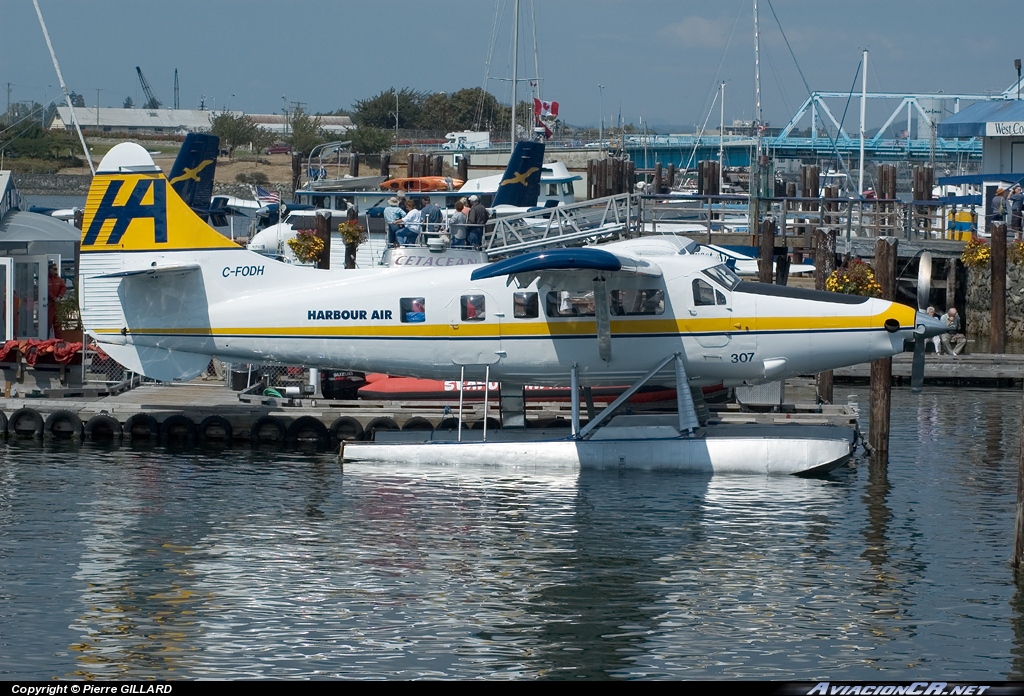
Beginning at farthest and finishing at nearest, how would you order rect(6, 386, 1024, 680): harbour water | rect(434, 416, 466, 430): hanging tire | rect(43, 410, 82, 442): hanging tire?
rect(43, 410, 82, 442): hanging tire < rect(434, 416, 466, 430): hanging tire < rect(6, 386, 1024, 680): harbour water

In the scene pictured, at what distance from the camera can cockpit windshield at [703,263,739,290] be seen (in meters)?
17.7

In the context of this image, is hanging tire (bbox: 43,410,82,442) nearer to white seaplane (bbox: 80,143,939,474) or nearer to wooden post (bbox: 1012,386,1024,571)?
white seaplane (bbox: 80,143,939,474)

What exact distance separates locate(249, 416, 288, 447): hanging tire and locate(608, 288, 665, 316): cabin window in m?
5.69

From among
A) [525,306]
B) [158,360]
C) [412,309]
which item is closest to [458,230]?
[412,309]

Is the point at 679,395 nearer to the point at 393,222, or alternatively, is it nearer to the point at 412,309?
the point at 412,309

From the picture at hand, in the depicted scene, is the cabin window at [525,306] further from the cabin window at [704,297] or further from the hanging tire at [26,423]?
the hanging tire at [26,423]

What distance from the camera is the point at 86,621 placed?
38.0 feet

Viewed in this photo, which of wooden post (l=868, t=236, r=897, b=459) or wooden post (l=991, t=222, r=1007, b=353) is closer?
wooden post (l=868, t=236, r=897, b=459)

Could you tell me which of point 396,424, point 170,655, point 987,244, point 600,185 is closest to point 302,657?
point 170,655

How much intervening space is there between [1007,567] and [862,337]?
4745 millimetres

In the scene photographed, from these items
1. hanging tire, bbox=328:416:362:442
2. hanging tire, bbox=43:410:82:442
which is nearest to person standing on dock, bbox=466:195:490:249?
hanging tire, bbox=328:416:362:442

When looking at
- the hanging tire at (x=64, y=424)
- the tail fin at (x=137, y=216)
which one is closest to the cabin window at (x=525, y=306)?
the tail fin at (x=137, y=216)

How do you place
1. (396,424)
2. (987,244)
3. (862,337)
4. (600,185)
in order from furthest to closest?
(600,185)
(987,244)
(396,424)
(862,337)

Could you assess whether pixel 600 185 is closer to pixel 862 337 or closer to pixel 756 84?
pixel 756 84
